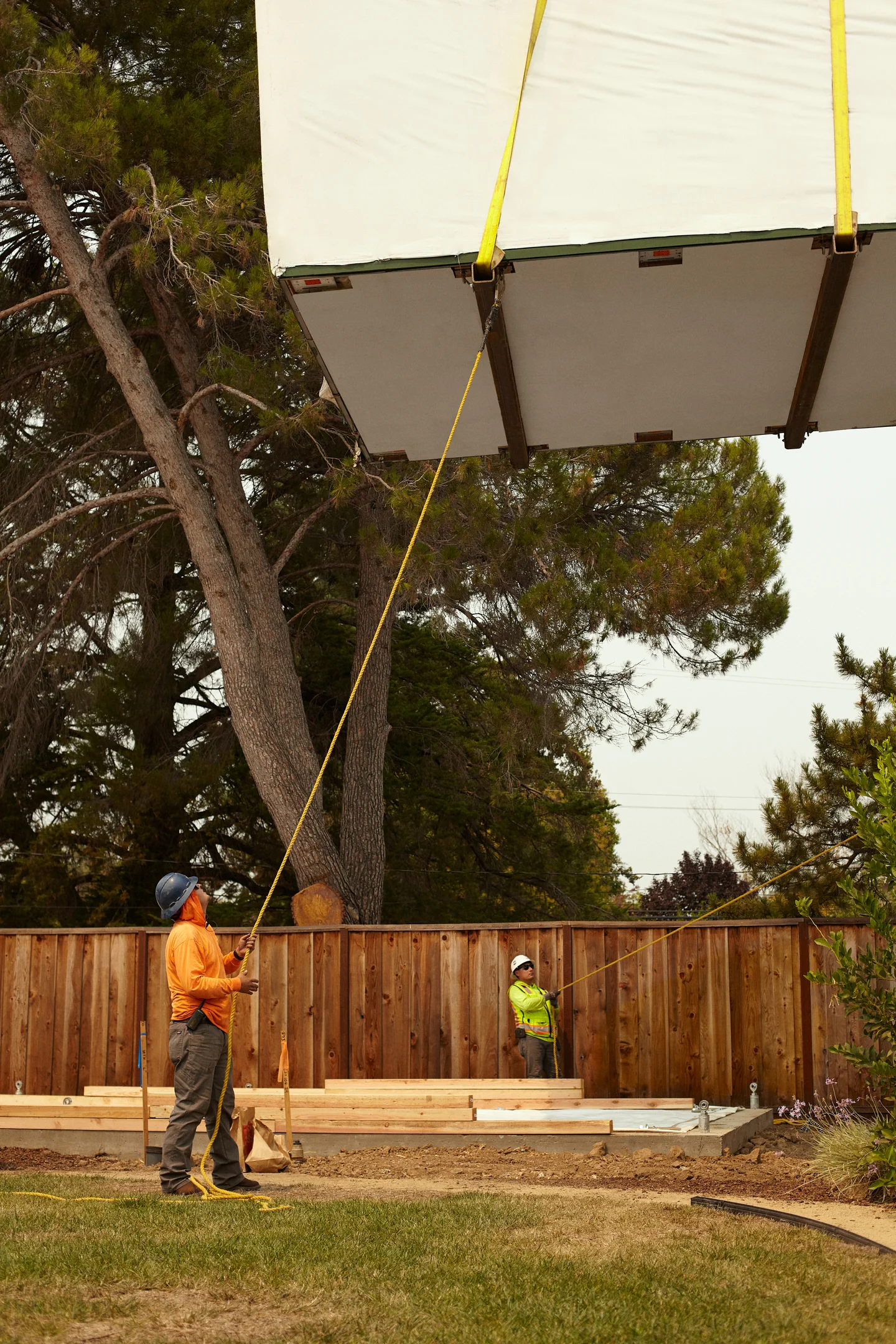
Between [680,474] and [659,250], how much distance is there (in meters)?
12.2

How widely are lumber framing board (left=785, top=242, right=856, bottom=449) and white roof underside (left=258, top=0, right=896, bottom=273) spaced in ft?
0.93

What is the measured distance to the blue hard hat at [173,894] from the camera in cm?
711

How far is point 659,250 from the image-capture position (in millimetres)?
5570

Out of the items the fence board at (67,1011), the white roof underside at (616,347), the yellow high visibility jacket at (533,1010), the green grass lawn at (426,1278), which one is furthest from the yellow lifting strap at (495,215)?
the fence board at (67,1011)

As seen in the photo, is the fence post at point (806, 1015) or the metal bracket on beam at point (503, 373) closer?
the metal bracket on beam at point (503, 373)

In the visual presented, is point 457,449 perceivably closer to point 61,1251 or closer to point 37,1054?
point 61,1251

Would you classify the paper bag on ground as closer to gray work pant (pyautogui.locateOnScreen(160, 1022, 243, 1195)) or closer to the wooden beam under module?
gray work pant (pyautogui.locateOnScreen(160, 1022, 243, 1195))

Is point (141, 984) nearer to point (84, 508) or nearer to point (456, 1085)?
point (456, 1085)

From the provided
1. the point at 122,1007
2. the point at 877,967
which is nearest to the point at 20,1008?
the point at 122,1007

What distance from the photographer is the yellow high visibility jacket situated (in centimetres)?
1141

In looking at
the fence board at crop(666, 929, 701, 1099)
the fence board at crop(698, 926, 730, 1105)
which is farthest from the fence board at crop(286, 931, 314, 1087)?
the fence board at crop(698, 926, 730, 1105)

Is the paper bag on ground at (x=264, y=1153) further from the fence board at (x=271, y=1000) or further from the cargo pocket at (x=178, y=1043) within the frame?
the fence board at (x=271, y=1000)

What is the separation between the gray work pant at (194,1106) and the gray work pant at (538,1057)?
15.4 ft

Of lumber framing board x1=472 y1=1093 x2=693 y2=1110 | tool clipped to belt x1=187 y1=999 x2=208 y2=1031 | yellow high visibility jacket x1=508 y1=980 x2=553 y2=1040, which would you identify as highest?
tool clipped to belt x1=187 y1=999 x2=208 y2=1031
